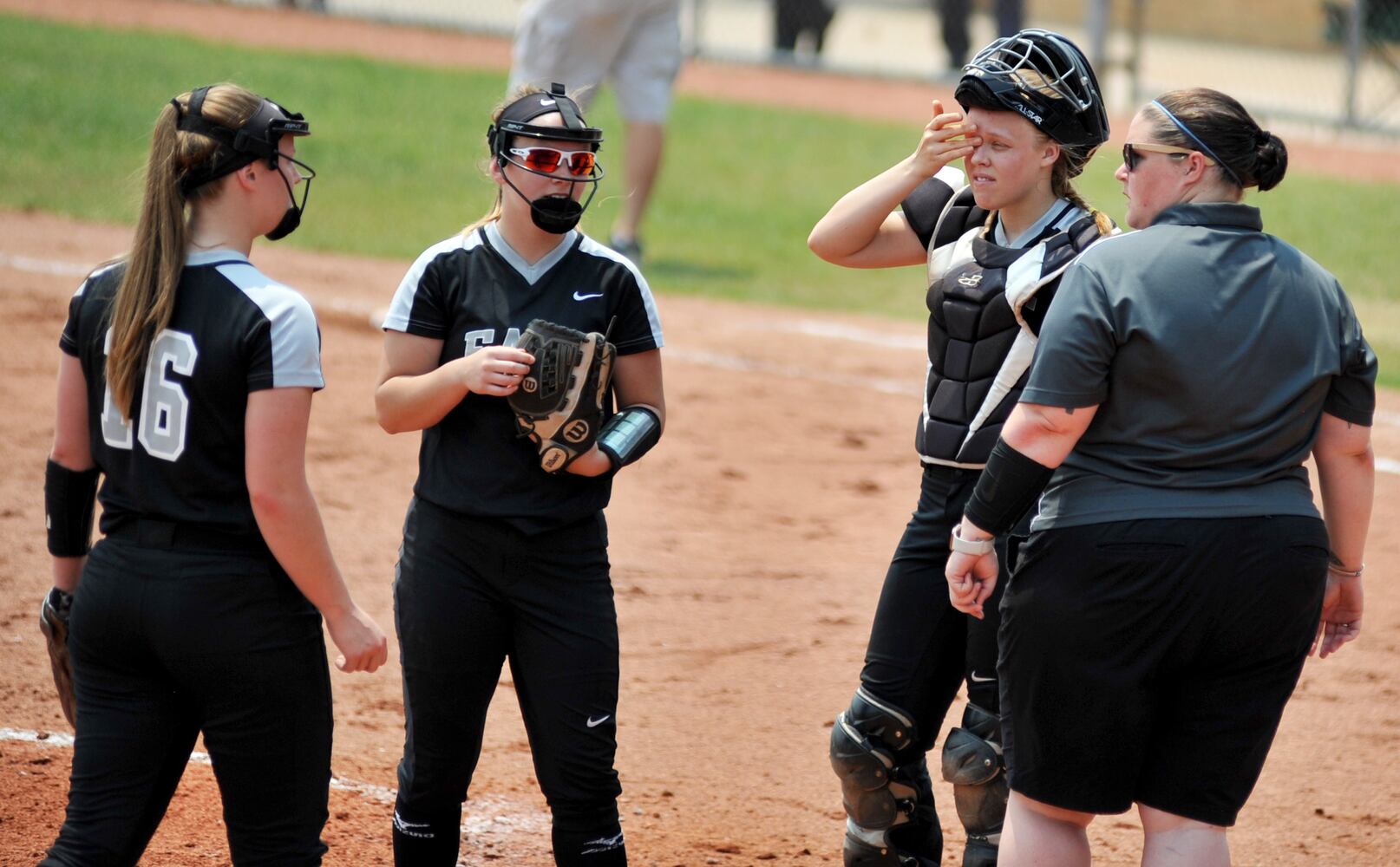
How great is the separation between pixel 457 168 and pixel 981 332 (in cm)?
1091

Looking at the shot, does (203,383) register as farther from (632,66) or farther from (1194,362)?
(632,66)

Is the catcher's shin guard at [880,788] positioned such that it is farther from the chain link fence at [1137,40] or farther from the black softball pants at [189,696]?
the chain link fence at [1137,40]

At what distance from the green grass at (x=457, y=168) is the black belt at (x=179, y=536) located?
303 inches

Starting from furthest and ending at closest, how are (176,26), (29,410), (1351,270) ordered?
1. (176,26)
2. (1351,270)
3. (29,410)

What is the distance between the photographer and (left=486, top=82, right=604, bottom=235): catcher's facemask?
349 cm

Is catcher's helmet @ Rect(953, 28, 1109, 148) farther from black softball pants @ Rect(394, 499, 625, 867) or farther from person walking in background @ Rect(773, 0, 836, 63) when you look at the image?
person walking in background @ Rect(773, 0, 836, 63)

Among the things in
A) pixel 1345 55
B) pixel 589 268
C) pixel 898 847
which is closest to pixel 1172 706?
pixel 898 847

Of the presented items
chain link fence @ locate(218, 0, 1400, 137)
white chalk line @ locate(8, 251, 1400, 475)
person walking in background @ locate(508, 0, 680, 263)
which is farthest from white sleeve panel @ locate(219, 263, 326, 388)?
chain link fence @ locate(218, 0, 1400, 137)

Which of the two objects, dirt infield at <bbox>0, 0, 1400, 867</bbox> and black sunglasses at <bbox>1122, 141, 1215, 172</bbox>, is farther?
dirt infield at <bbox>0, 0, 1400, 867</bbox>

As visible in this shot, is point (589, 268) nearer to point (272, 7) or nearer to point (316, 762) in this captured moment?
point (316, 762)

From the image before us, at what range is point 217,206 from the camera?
3.07 metres

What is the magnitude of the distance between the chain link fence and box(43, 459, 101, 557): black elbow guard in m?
12.9

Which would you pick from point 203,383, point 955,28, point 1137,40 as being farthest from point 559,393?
point 955,28

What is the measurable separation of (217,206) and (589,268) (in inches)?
34.0
